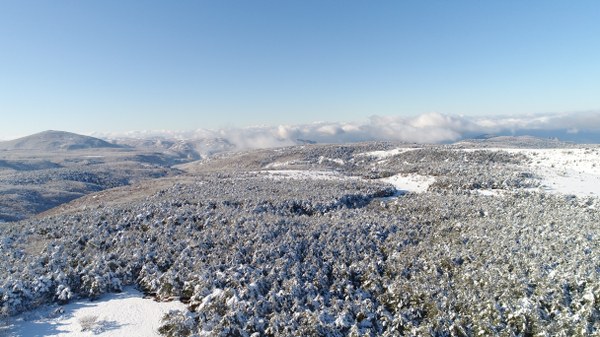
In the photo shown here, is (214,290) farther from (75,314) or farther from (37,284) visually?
(37,284)

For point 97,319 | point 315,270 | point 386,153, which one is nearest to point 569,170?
point 386,153

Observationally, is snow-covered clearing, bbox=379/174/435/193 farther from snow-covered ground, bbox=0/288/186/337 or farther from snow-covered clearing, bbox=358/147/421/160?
snow-covered ground, bbox=0/288/186/337

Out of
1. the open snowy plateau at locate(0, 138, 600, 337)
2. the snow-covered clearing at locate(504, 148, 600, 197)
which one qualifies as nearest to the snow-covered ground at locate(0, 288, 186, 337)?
the open snowy plateau at locate(0, 138, 600, 337)

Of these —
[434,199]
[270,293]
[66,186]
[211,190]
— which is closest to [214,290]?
[270,293]

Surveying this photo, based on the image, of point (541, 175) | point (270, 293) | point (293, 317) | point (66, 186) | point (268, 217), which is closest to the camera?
point (293, 317)

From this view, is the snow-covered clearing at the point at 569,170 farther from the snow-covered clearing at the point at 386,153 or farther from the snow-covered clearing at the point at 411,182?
the snow-covered clearing at the point at 386,153

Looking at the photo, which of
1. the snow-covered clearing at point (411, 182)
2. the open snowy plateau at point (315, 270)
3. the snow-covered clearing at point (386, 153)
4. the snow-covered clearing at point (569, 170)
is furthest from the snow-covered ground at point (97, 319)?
the snow-covered clearing at point (386, 153)
